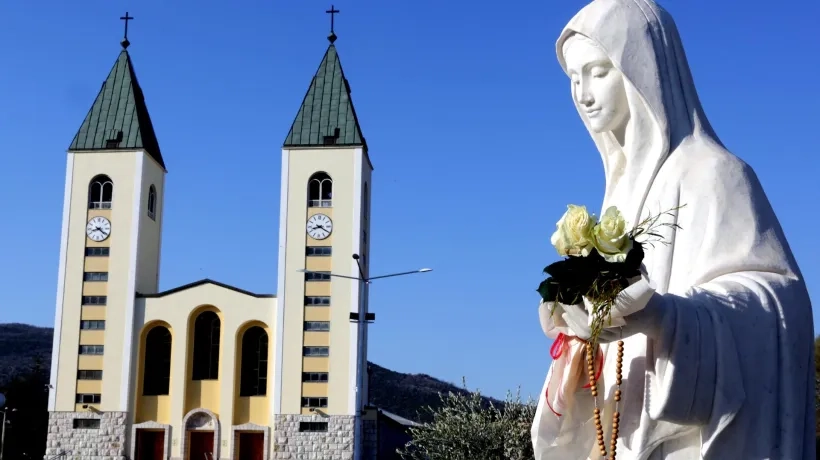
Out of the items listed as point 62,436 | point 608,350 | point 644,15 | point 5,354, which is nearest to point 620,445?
point 608,350

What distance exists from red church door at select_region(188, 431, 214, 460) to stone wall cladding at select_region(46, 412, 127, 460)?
2898 millimetres

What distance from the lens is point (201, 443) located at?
167 feet

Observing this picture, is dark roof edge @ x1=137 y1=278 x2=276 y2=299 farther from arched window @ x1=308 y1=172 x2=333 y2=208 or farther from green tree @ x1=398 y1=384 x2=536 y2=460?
green tree @ x1=398 y1=384 x2=536 y2=460

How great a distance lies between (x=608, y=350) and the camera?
13.0 feet

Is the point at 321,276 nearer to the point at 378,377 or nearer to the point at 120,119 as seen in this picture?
the point at 120,119

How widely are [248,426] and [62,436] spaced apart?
26.7ft

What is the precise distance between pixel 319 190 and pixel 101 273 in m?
10.4

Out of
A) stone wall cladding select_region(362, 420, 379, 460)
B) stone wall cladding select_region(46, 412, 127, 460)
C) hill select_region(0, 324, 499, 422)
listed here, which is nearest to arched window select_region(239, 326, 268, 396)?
stone wall cladding select_region(362, 420, 379, 460)

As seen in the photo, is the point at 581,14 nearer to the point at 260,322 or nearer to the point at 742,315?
the point at 742,315

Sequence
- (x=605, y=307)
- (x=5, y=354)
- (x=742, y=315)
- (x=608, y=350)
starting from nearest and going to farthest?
(x=605, y=307)
(x=742, y=315)
(x=608, y=350)
(x=5, y=354)

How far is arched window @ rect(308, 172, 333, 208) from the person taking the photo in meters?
51.5

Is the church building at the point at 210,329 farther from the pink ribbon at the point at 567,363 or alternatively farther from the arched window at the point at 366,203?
the pink ribbon at the point at 567,363

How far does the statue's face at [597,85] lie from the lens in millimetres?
4133

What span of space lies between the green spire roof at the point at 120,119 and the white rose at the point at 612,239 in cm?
5103
